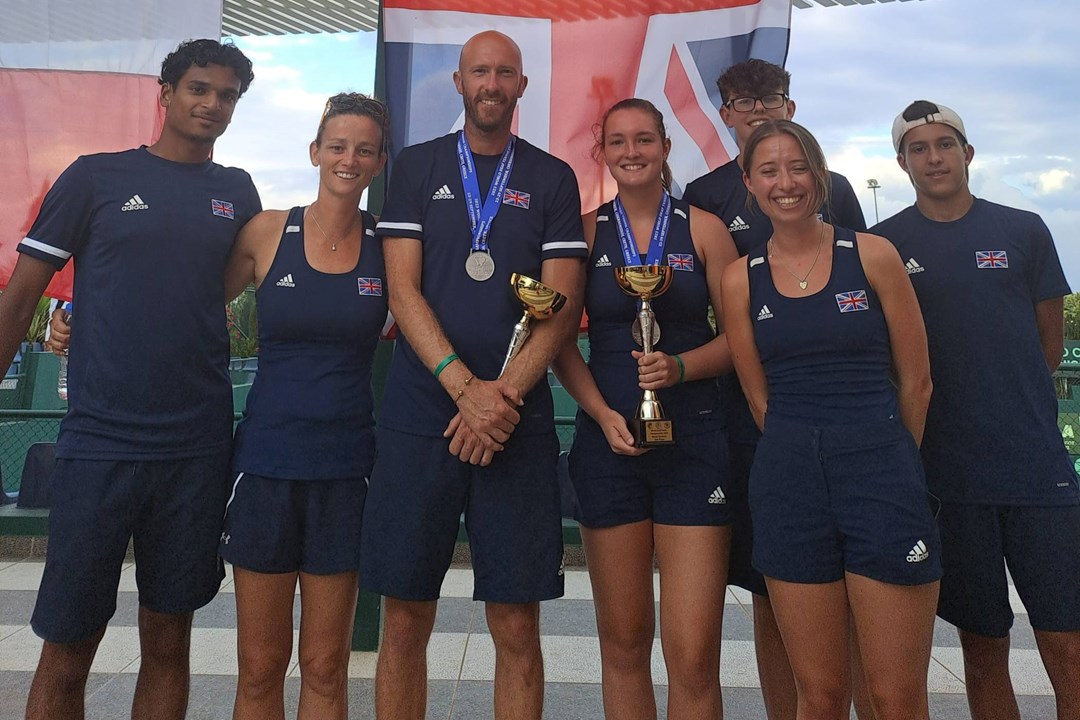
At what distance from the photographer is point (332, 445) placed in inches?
106

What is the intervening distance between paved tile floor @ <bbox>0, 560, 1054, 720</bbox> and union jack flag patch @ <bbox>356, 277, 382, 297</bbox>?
1974 mm

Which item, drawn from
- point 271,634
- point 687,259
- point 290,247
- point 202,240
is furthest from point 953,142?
point 271,634

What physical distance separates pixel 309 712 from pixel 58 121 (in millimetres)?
3150

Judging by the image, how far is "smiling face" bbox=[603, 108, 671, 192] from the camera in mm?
2898

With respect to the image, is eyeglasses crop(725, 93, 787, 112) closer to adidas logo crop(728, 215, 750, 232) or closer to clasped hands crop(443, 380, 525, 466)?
adidas logo crop(728, 215, 750, 232)

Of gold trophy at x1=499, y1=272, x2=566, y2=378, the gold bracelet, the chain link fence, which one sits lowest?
the chain link fence

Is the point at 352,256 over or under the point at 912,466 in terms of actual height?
over

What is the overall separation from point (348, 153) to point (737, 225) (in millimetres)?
1421

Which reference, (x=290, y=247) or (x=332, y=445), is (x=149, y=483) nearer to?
(x=332, y=445)

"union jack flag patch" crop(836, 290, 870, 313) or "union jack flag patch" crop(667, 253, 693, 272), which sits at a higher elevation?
"union jack flag patch" crop(667, 253, 693, 272)

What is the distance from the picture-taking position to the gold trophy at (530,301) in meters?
2.65

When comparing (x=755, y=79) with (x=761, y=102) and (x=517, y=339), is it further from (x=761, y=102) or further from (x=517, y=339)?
(x=517, y=339)

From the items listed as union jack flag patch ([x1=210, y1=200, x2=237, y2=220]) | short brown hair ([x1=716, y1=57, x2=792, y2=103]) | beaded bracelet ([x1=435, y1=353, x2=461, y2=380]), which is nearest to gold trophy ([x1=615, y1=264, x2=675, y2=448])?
beaded bracelet ([x1=435, y1=353, x2=461, y2=380])

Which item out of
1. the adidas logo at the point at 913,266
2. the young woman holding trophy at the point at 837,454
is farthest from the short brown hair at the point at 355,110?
the adidas logo at the point at 913,266
